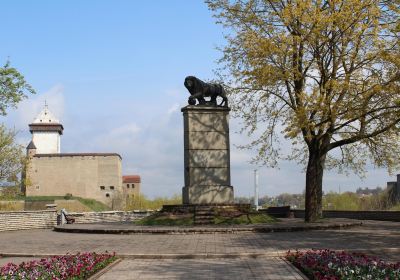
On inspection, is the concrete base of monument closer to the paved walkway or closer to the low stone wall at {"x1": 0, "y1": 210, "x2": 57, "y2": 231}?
the paved walkway

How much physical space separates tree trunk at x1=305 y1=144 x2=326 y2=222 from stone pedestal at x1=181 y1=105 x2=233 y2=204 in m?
3.44

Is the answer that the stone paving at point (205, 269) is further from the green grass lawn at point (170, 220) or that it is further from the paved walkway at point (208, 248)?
the green grass lawn at point (170, 220)

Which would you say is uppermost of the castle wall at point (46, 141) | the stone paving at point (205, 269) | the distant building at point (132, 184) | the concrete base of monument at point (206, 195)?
the castle wall at point (46, 141)

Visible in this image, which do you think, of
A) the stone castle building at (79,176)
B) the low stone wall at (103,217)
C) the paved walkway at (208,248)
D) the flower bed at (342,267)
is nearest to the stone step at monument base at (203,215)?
the paved walkway at (208,248)

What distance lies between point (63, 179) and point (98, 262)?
238 feet

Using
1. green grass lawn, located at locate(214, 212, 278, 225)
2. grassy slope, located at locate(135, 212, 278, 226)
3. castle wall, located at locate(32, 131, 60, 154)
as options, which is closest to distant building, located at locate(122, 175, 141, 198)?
castle wall, located at locate(32, 131, 60, 154)

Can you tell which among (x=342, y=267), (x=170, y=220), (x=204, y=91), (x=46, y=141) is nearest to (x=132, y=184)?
(x=46, y=141)

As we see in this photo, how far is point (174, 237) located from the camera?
16.2 meters

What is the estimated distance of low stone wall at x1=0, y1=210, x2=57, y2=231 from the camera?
987 inches

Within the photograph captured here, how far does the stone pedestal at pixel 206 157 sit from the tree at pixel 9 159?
15.1m

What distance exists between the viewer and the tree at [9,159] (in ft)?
105

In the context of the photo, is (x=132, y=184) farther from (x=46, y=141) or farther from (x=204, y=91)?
(x=204, y=91)

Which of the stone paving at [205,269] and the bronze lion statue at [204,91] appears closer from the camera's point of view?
the stone paving at [205,269]

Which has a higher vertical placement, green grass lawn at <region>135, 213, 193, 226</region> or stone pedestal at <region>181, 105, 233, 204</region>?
stone pedestal at <region>181, 105, 233, 204</region>
